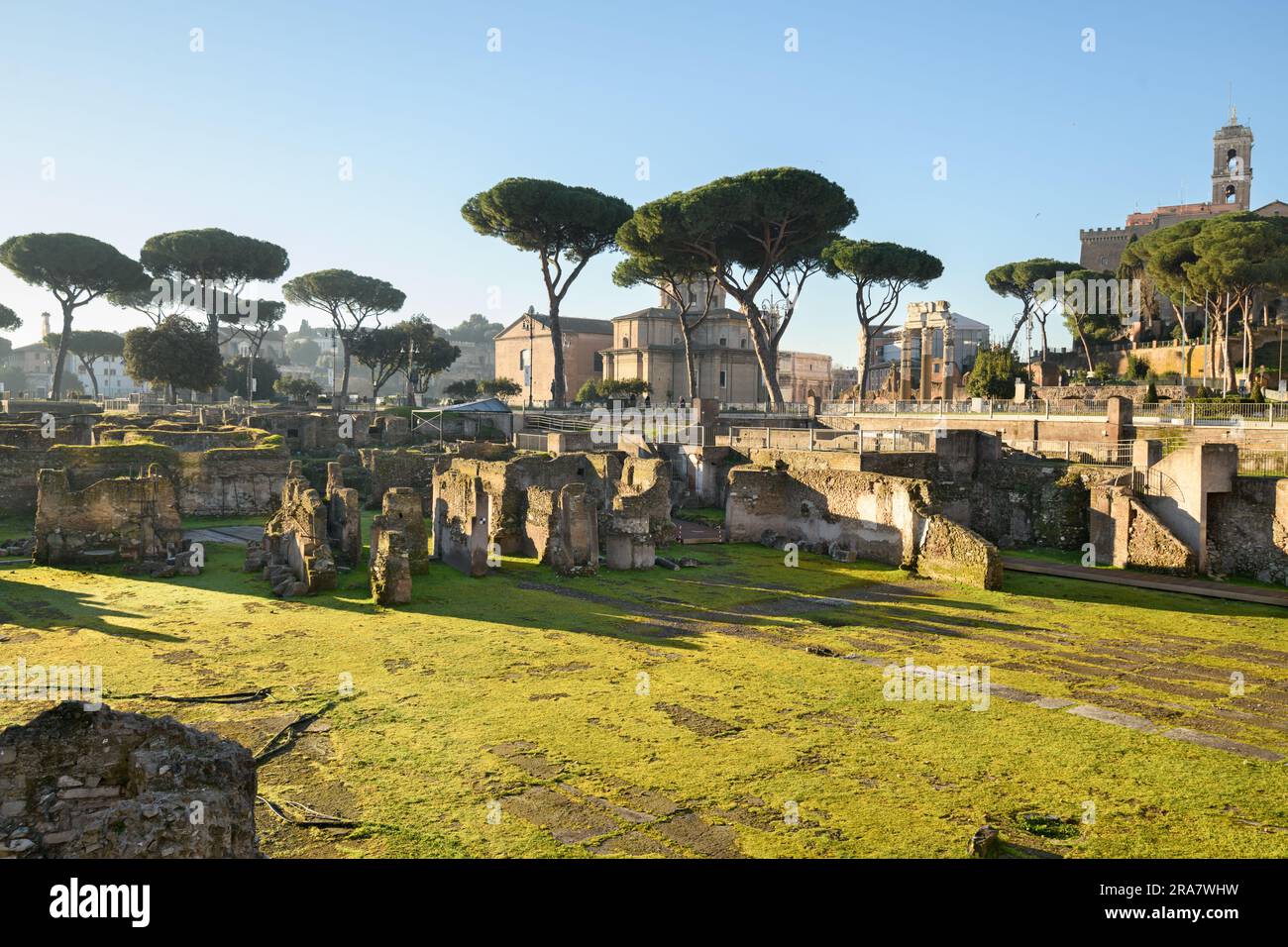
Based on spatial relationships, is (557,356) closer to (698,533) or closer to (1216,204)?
(698,533)

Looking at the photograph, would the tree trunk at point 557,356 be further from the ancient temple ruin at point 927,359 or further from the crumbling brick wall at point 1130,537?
the crumbling brick wall at point 1130,537

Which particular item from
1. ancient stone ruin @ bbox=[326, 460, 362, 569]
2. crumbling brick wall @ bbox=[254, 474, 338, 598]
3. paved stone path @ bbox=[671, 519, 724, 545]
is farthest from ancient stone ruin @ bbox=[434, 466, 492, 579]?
paved stone path @ bbox=[671, 519, 724, 545]

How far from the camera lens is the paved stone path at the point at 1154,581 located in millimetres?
17422

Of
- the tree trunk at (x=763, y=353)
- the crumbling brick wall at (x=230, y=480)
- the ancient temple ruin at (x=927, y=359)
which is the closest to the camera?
the crumbling brick wall at (x=230, y=480)

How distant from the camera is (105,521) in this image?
19594 millimetres

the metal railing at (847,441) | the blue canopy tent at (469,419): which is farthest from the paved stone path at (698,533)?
the blue canopy tent at (469,419)

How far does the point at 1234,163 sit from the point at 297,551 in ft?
291

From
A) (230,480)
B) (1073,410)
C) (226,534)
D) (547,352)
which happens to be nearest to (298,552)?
(226,534)

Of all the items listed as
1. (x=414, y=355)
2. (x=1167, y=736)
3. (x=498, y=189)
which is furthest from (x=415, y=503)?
(x=414, y=355)

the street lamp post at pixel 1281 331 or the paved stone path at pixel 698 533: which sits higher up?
the street lamp post at pixel 1281 331

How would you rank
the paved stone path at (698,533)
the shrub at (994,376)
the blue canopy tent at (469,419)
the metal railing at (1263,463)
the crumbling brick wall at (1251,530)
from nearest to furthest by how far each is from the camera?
the crumbling brick wall at (1251,530) → the metal railing at (1263,463) → the paved stone path at (698,533) → the blue canopy tent at (469,419) → the shrub at (994,376)

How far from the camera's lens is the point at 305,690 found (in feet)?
35.9

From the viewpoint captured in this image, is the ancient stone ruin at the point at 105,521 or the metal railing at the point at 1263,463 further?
the metal railing at the point at 1263,463

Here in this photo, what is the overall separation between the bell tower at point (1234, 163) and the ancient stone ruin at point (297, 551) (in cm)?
8497
